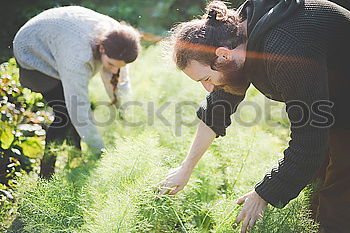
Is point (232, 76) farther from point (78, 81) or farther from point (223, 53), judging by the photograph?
point (78, 81)

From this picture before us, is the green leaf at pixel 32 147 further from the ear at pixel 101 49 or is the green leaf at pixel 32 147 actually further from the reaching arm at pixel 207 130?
the reaching arm at pixel 207 130

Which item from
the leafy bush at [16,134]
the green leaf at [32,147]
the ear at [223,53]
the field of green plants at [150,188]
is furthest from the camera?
the green leaf at [32,147]

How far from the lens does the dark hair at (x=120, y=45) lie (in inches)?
111

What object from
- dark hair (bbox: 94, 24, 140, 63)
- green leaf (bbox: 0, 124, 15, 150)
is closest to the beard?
dark hair (bbox: 94, 24, 140, 63)

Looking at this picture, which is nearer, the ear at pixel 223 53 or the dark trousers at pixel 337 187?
the ear at pixel 223 53

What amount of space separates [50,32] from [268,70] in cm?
175

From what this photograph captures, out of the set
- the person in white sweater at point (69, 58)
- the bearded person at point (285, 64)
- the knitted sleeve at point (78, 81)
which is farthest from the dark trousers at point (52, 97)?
the bearded person at point (285, 64)

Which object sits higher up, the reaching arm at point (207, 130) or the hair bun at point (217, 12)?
the hair bun at point (217, 12)

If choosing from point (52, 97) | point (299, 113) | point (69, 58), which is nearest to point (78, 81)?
point (69, 58)

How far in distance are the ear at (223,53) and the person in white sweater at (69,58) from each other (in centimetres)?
122

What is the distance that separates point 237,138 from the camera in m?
2.88

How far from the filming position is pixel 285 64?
154 cm

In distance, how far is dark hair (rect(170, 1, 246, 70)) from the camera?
1.72 m

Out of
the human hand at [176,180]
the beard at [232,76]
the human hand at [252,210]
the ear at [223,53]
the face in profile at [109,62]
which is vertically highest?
the ear at [223,53]
